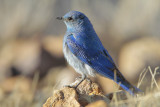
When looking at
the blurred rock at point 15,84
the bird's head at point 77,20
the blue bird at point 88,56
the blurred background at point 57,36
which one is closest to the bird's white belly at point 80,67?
the blue bird at point 88,56

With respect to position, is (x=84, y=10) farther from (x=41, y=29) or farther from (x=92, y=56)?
(x=92, y=56)

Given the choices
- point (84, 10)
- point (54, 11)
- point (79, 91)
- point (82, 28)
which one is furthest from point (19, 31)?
point (79, 91)

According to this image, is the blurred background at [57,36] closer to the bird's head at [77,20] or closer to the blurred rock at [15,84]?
the blurred rock at [15,84]

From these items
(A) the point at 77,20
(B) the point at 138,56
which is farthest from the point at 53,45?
(A) the point at 77,20

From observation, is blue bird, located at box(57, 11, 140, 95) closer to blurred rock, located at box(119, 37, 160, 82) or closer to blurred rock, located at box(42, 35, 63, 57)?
blurred rock, located at box(119, 37, 160, 82)

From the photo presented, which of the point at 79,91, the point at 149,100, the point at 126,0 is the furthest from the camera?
the point at 126,0

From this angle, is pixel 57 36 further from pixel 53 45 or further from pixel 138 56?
pixel 138 56

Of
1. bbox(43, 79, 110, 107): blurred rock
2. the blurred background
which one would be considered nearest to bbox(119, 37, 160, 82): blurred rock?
the blurred background
